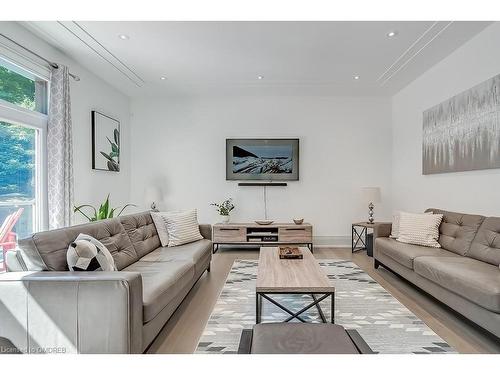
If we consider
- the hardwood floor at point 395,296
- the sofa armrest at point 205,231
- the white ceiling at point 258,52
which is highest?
the white ceiling at point 258,52

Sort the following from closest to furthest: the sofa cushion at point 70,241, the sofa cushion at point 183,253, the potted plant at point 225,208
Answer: the sofa cushion at point 70,241 < the sofa cushion at point 183,253 < the potted plant at point 225,208

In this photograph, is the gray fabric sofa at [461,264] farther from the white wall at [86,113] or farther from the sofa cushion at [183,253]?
the white wall at [86,113]

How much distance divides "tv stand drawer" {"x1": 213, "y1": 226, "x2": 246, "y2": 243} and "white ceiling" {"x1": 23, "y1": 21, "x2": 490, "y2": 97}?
2.37 metres

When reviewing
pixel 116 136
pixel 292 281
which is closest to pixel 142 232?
pixel 292 281

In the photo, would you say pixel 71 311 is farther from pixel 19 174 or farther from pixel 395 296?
pixel 395 296

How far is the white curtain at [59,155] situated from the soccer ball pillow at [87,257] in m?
1.65

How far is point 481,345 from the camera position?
85.2 inches

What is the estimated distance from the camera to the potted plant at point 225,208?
220 inches

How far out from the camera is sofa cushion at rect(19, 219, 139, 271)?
6.45 ft

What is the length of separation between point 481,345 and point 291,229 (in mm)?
3279

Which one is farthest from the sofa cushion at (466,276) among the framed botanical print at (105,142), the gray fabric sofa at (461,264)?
the framed botanical print at (105,142)

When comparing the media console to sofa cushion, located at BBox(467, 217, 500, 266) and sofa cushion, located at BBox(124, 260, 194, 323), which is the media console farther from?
sofa cushion, located at BBox(467, 217, 500, 266)
